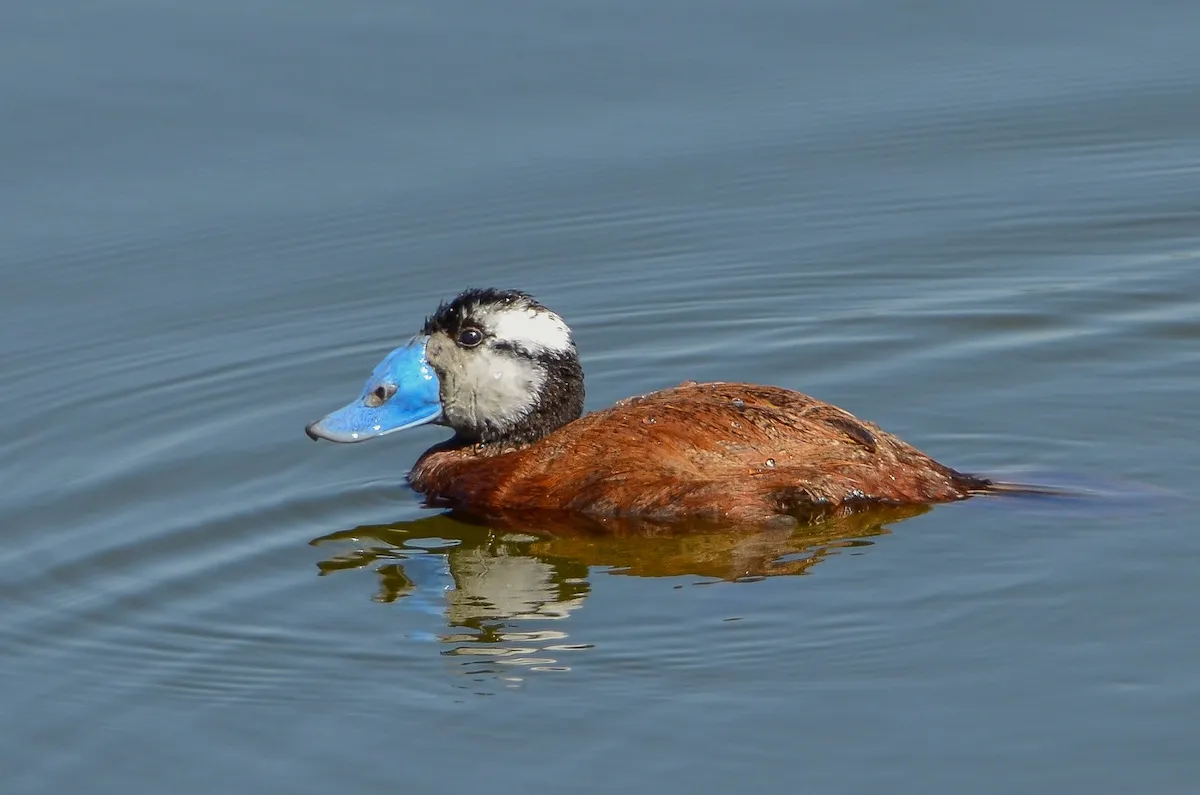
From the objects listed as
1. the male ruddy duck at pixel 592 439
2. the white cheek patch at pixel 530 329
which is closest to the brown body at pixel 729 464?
the male ruddy duck at pixel 592 439

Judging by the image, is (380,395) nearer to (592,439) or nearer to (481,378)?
(481,378)

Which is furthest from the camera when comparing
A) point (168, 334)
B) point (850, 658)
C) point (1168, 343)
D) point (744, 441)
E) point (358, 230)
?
point (358, 230)

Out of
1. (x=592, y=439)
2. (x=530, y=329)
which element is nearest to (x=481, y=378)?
(x=530, y=329)

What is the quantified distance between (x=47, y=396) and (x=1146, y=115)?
726 centimetres

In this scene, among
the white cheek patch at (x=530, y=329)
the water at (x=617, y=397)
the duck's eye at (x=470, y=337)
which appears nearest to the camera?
the water at (x=617, y=397)

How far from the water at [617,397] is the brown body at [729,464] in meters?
0.20

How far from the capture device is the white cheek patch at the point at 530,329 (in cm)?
1030

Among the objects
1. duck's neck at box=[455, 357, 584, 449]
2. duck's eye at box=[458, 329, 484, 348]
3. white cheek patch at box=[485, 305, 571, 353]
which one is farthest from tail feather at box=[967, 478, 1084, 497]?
duck's eye at box=[458, 329, 484, 348]

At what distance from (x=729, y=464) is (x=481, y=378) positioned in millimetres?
1474

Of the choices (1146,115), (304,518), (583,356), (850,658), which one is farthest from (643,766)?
(1146,115)

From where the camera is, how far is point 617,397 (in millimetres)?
11523

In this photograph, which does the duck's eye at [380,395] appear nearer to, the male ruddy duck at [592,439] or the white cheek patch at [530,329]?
the male ruddy duck at [592,439]

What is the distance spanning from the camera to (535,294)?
498 inches

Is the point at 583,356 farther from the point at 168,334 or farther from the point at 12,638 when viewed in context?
the point at 12,638
